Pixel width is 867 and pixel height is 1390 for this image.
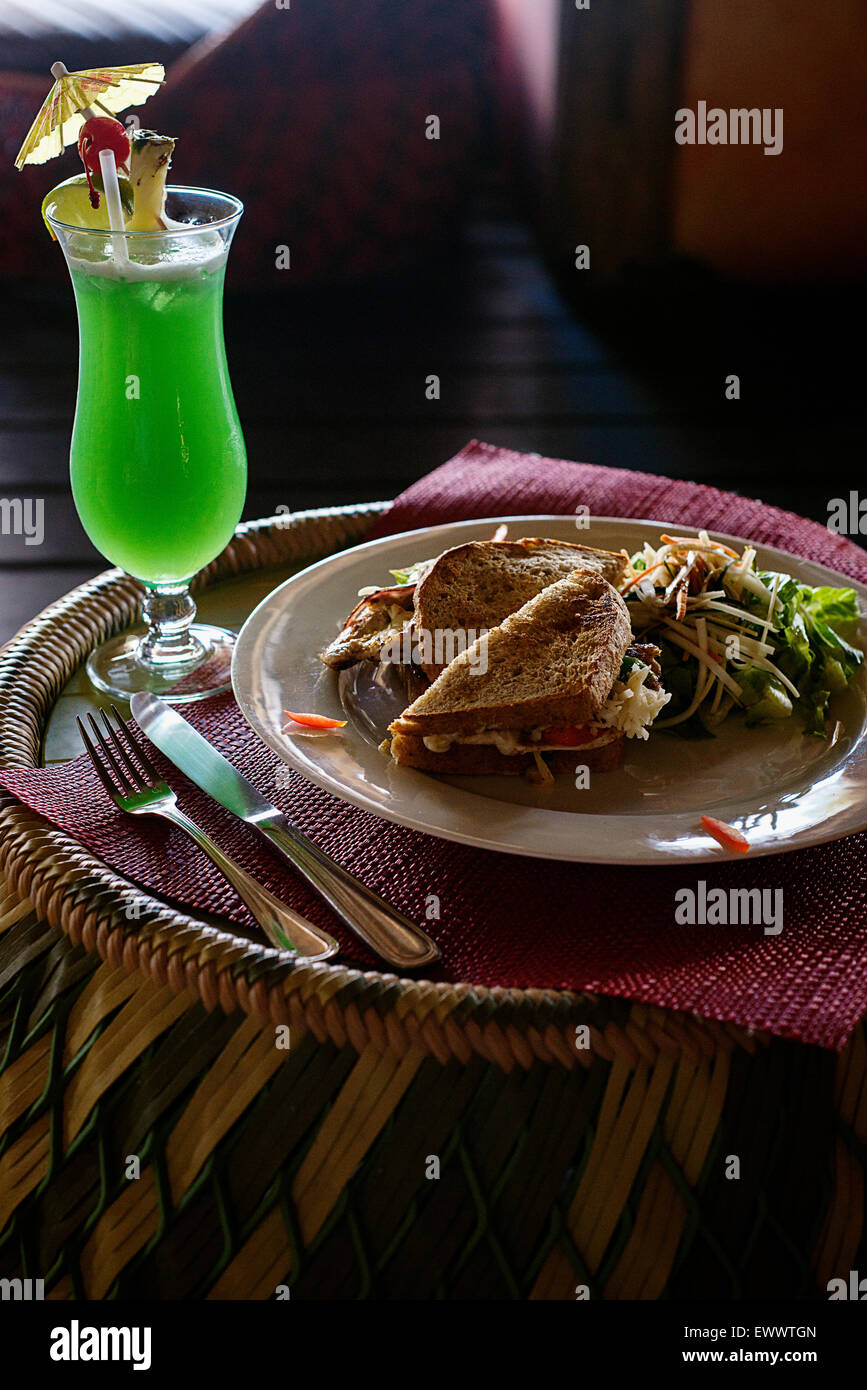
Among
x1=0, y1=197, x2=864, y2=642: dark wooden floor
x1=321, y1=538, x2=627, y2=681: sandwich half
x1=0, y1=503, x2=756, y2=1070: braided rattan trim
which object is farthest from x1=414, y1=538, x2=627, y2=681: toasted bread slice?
x1=0, y1=197, x2=864, y2=642: dark wooden floor

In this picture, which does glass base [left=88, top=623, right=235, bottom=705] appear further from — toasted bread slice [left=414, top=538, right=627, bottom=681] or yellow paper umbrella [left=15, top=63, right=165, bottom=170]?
yellow paper umbrella [left=15, top=63, right=165, bottom=170]

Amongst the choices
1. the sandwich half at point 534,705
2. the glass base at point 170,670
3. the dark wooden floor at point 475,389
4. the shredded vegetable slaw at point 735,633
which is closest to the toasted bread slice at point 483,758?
the sandwich half at point 534,705

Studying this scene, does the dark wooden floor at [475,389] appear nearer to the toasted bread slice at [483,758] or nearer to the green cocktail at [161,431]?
the green cocktail at [161,431]

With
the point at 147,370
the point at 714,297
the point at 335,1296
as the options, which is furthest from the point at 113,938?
the point at 714,297

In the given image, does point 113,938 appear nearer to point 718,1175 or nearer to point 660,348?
point 718,1175

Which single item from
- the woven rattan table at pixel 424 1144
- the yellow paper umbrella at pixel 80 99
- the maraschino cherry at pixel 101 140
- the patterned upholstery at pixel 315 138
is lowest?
the woven rattan table at pixel 424 1144

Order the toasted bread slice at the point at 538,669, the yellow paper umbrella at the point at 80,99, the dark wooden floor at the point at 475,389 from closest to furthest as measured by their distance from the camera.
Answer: the toasted bread slice at the point at 538,669, the yellow paper umbrella at the point at 80,99, the dark wooden floor at the point at 475,389

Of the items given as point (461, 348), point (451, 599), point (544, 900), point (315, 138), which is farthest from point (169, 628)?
point (315, 138)
